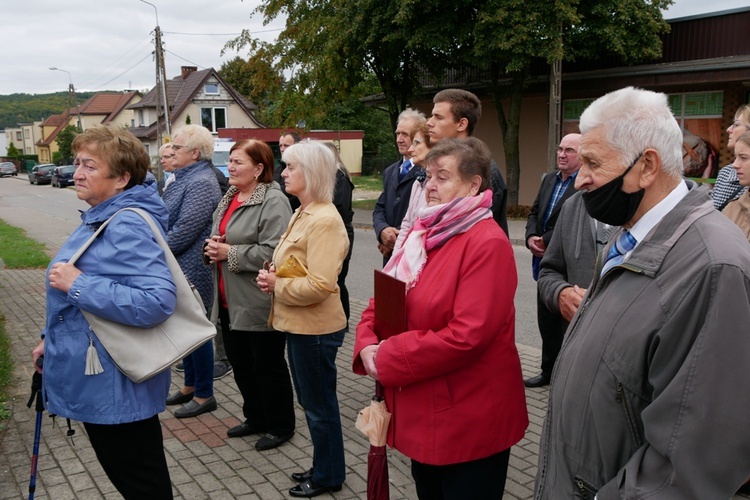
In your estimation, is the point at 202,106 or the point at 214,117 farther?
the point at 214,117

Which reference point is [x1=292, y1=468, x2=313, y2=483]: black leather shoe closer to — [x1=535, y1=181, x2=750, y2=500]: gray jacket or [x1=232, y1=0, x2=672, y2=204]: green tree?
[x1=535, y1=181, x2=750, y2=500]: gray jacket

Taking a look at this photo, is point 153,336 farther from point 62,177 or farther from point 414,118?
point 62,177

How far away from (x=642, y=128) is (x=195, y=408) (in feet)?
13.7

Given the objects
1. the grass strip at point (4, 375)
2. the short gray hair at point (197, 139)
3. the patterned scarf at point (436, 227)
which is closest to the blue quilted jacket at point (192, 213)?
the short gray hair at point (197, 139)

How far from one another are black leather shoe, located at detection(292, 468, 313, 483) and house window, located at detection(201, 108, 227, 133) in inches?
2064

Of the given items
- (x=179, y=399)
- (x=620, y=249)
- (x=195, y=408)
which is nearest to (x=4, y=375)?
(x=179, y=399)

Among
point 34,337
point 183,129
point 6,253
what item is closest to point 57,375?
point 183,129

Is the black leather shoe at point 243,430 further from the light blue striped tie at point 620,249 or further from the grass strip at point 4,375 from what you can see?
the light blue striped tie at point 620,249

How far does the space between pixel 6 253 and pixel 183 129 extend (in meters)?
10.5

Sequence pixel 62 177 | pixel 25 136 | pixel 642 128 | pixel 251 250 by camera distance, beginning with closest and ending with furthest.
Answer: pixel 642 128 < pixel 251 250 < pixel 62 177 < pixel 25 136

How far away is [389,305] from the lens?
2674mm

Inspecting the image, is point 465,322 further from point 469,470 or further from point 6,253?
point 6,253

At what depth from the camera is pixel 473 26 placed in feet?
52.0

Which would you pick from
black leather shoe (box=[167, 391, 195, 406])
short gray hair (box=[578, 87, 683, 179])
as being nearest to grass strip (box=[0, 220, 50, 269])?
black leather shoe (box=[167, 391, 195, 406])
